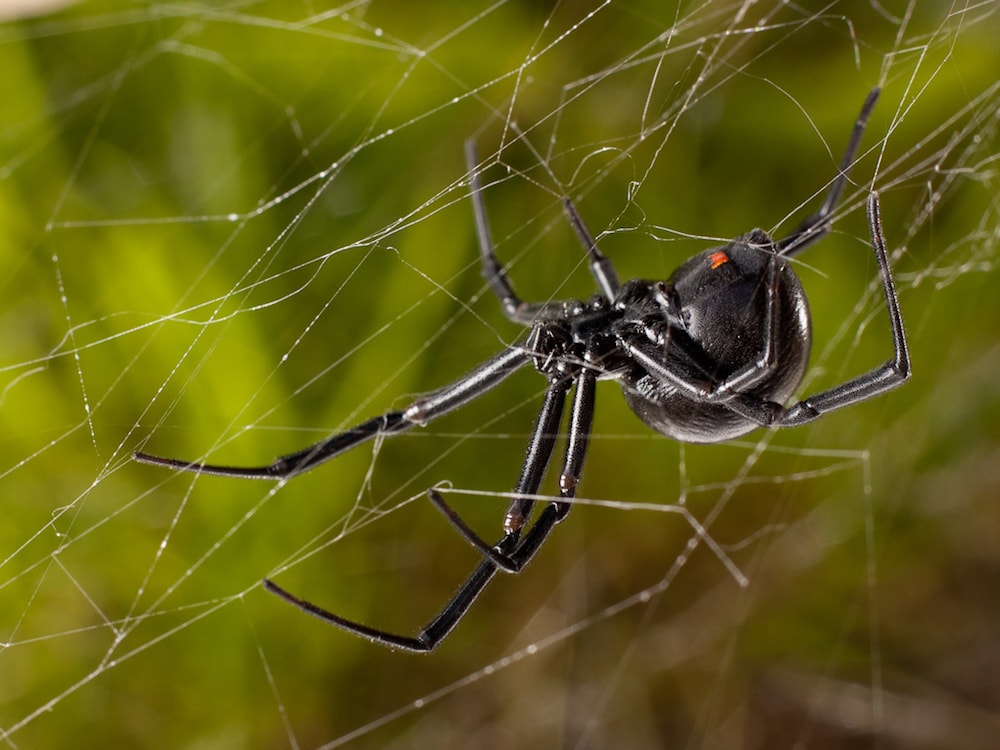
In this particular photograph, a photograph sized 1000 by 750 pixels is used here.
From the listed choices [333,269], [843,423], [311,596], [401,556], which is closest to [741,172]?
[843,423]

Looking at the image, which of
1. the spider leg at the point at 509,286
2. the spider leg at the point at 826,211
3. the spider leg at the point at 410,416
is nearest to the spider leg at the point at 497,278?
the spider leg at the point at 509,286

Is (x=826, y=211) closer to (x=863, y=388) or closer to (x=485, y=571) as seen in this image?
(x=863, y=388)

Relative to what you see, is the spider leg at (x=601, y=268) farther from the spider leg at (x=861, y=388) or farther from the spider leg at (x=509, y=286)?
the spider leg at (x=861, y=388)

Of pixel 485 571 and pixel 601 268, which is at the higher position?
pixel 601 268

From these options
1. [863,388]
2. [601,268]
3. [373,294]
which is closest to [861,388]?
[863,388]

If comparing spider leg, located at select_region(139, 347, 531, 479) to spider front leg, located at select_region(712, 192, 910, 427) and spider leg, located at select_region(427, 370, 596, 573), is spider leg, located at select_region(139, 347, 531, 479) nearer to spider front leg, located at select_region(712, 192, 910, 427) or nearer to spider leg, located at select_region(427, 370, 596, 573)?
spider leg, located at select_region(427, 370, 596, 573)

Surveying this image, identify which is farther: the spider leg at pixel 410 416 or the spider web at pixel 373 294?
the spider web at pixel 373 294

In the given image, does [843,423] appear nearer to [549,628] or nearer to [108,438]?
[549,628]

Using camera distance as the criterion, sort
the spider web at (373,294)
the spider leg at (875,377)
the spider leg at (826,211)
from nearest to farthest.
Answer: the spider leg at (875,377) < the spider leg at (826,211) < the spider web at (373,294)
